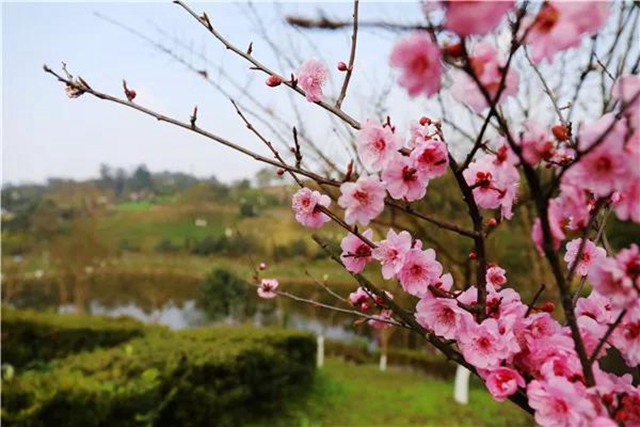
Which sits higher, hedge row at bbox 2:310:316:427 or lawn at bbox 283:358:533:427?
hedge row at bbox 2:310:316:427

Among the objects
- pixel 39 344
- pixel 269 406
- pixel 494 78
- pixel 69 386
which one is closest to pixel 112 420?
pixel 69 386

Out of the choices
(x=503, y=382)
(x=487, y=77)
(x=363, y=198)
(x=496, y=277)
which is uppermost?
(x=487, y=77)

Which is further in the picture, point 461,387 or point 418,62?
point 461,387

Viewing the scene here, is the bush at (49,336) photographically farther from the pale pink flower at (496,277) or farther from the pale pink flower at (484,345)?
the pale pink flower at (484,345)

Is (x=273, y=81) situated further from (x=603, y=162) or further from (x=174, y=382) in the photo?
(x=174, y=382)

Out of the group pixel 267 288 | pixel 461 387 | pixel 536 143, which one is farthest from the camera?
pixel 461 387

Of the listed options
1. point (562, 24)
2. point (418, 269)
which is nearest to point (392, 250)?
point (418, 269)

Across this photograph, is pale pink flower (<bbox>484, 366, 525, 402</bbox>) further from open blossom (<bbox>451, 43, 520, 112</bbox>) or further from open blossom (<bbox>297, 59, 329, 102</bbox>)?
open blossom (<bbox>297, 59, 329, 102</bbox>)

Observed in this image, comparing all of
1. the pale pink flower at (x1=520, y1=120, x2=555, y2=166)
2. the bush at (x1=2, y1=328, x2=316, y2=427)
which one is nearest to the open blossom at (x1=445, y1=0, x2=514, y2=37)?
the pale pink flower at (x1=520, y1=120, x2=555, y2=166)

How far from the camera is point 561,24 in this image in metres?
0.59

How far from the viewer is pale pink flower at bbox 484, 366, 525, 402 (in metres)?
0.85

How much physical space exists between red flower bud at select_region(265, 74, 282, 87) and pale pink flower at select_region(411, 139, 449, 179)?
1.17ft

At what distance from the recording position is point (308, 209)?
106cm

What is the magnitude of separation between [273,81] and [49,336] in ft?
28.1
